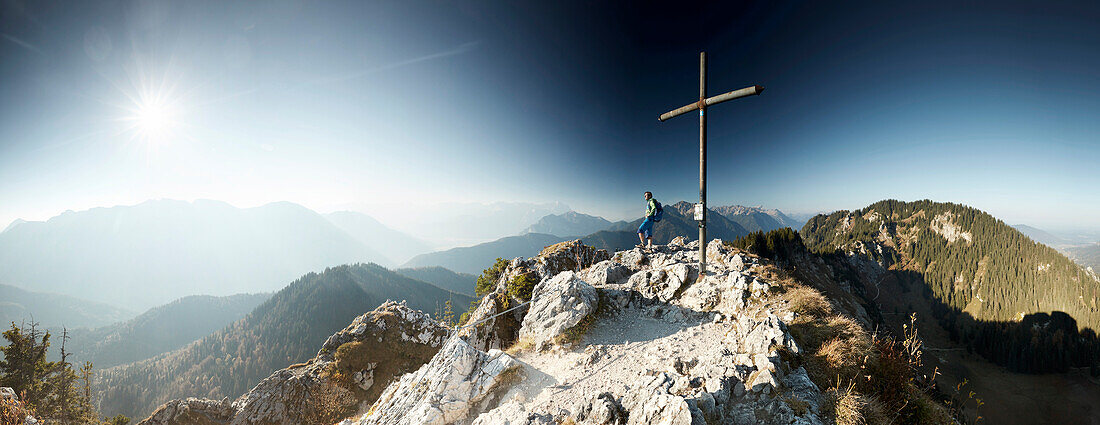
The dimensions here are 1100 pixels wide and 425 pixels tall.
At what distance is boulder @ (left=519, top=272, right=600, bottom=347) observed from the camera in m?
11.4

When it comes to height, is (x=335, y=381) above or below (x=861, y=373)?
below

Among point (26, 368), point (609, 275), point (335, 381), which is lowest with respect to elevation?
point (26, 368)

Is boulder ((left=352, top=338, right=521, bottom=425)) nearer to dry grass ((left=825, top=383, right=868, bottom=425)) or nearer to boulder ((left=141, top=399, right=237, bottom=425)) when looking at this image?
dry grass ((left=825, top=383, right=868, bottom=425))

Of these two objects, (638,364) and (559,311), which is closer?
(638,364)

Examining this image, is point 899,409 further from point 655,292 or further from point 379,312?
point 379,312

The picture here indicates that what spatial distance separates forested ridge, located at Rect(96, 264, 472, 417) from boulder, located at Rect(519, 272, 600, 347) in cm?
14299

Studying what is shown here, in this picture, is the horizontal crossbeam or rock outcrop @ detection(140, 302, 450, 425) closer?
the horizontal crossbeam

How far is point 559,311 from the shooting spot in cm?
1212

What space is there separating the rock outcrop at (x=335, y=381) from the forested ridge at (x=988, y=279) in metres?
151

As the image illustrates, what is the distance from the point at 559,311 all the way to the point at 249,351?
8513 inches

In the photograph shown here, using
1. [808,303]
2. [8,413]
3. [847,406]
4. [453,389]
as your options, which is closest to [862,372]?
[847,406]

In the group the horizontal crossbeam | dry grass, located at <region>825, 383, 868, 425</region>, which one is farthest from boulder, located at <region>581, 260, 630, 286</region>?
dry grass, located at <region>825, 383, 868, 425</region>

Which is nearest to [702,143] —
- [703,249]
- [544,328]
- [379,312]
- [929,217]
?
[703,249]

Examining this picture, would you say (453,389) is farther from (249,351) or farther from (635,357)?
(249,351)
